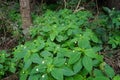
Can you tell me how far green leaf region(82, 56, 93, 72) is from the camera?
2.59 metres

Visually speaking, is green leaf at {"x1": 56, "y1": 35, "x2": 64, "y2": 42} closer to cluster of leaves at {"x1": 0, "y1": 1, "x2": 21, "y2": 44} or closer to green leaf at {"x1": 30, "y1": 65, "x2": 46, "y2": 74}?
green leaf at {"x1": 30, "y1": 65, "x2": 46, "y2": 74}

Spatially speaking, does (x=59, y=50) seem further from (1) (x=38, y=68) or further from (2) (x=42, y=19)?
(2) (x=42, y=19)

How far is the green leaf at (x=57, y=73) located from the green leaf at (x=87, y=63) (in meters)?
0.27

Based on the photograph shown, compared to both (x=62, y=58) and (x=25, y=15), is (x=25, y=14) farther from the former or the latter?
(x=62, y=58)

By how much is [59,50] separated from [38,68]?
19.1 inches

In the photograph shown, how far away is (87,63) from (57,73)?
0.34 m

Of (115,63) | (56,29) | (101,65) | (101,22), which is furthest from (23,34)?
(101,65)

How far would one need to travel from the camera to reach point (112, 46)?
367cm

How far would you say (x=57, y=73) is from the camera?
2576 mm

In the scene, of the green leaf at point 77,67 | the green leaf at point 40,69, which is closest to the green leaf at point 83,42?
the green leaf at point 77,67

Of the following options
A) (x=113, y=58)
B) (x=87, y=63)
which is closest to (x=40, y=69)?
(x=87, y=63)

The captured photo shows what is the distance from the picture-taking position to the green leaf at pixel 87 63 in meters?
2.59

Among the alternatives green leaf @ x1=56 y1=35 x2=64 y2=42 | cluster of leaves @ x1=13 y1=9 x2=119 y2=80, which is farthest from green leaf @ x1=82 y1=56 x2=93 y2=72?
green leaf @ x1=56 y1=35 x2=64 y2=42

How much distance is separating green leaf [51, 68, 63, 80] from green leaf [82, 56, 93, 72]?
27 centimetres
